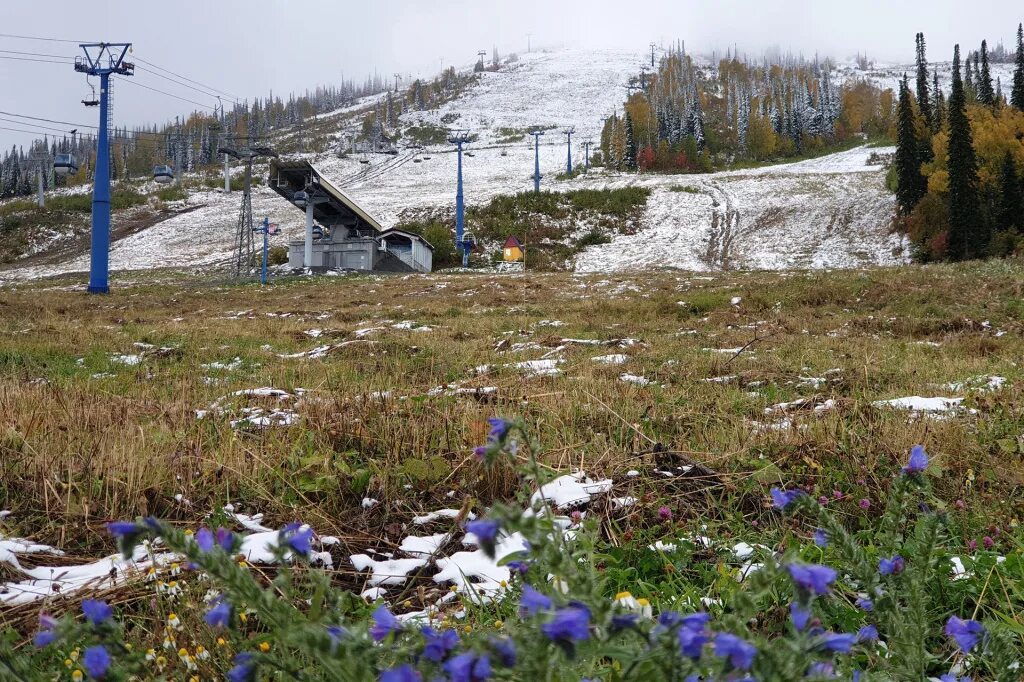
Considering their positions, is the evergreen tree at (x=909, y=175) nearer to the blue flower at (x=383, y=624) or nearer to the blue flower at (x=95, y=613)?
the blue flower at (x=383, y=624)

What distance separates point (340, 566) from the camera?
2.69m

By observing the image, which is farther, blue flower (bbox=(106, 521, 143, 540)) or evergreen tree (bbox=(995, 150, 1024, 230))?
evergreen tree (bbox=(995, 150, 1024, 230))

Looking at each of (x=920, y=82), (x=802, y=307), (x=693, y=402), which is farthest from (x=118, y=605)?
(x=920, y=82)

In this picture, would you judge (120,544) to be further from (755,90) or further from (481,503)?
(755,90)

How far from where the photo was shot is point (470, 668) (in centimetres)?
73

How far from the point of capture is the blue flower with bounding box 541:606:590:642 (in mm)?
688

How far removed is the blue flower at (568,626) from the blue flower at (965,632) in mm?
Answer: 698

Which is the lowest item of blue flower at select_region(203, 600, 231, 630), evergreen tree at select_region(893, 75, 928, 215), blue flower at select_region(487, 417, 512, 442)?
blue flower at select_region(203, 600, 231, 630)

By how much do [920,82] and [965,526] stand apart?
237ft

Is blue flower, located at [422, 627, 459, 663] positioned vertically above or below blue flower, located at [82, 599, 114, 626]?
below

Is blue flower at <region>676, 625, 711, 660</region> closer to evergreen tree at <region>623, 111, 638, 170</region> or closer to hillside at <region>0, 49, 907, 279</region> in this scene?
hillside at <region>0, 49, 907, 279</region>

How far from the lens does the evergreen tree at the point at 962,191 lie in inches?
1572

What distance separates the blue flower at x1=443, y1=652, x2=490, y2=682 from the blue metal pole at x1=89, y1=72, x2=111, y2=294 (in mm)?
33368

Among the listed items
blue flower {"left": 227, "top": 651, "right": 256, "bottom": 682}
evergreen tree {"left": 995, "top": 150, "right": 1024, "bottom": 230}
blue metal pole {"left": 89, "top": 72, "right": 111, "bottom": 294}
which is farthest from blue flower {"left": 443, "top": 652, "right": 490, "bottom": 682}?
evergreen tree {"left": 995, "top": 150, "right": 1024, "bottom": 230}
